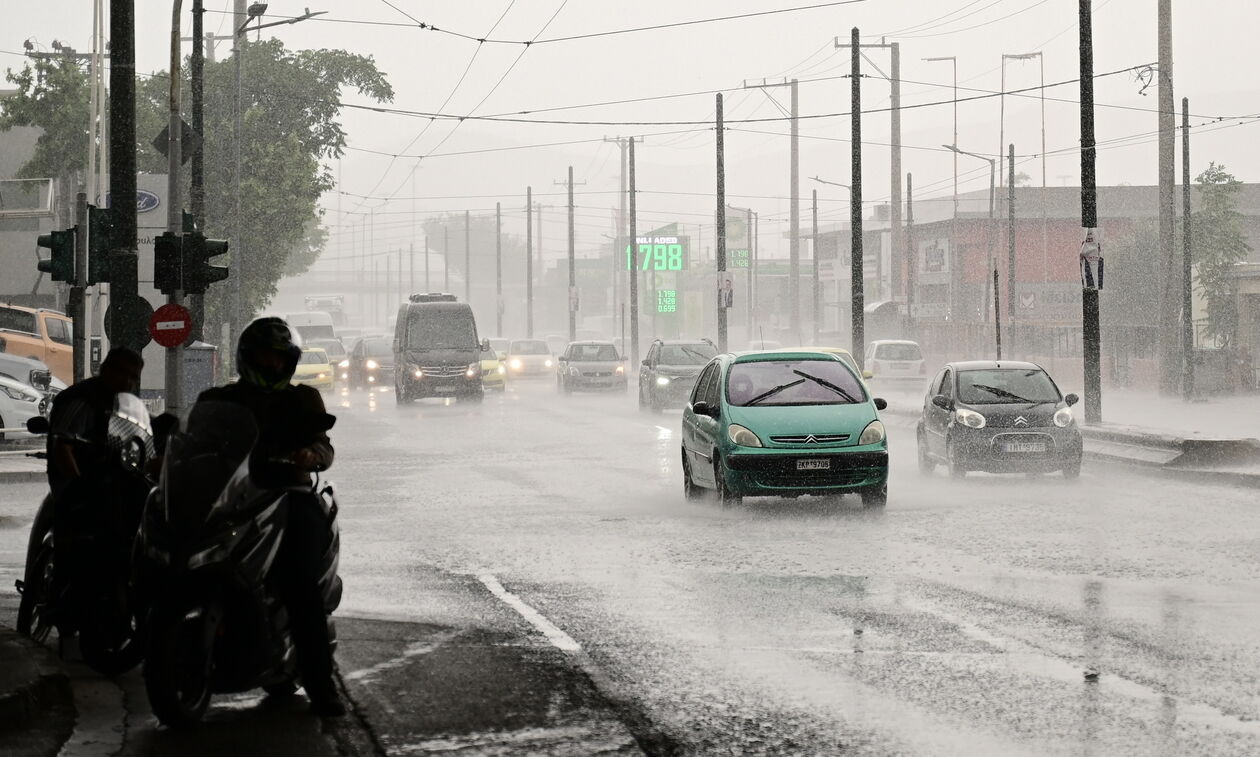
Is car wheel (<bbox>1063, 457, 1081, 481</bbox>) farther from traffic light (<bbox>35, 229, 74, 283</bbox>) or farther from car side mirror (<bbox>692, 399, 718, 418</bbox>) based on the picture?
traffic light (<bbox>35, 229, 74, 283</bbox>)

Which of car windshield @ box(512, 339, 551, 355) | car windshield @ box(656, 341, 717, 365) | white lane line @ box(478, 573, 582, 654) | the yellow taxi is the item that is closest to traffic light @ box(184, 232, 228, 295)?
white lane line @ box(478, 573, 582, 654)

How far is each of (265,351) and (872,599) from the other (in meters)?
5.06

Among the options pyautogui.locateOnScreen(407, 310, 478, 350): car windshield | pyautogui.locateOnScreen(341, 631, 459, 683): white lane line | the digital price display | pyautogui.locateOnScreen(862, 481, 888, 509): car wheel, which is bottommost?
pyautogui.locateOnScreen(341, 631, 459, 683): white lane line

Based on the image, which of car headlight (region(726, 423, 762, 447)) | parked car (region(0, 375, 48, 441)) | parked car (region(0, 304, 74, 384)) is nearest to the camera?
car headlight (region(726, 423, 762, 447))

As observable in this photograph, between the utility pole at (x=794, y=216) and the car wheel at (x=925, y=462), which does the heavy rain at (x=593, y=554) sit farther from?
the utility pole at (x=794, y=216)

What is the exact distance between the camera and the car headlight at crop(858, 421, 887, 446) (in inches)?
678

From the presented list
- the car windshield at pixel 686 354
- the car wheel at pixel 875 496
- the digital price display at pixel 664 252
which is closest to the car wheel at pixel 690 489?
the car wheel at pixel 875 496

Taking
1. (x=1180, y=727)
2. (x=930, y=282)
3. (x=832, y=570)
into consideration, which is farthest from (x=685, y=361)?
(x=930, y=282)

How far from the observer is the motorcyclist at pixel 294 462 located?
7.16 metres

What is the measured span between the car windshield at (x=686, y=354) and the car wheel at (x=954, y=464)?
17.1 metres

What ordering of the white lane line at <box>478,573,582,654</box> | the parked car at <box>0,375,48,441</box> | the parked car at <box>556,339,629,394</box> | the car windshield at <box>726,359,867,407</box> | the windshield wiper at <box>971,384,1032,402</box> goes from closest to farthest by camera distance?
the white lane line at <box>478,573,582,654</box> < the car windshield at <box>726,359,867,407</box> < the windshield wiper at <box>971,384,1032,402</box> < the parked car at <box>0,375,48,441</box> < the parked car at <box>556,339,629,394</box>

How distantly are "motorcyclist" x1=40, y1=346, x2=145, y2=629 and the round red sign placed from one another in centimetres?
1187

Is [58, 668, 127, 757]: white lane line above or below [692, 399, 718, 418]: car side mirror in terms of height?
below

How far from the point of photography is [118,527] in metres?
8.75
